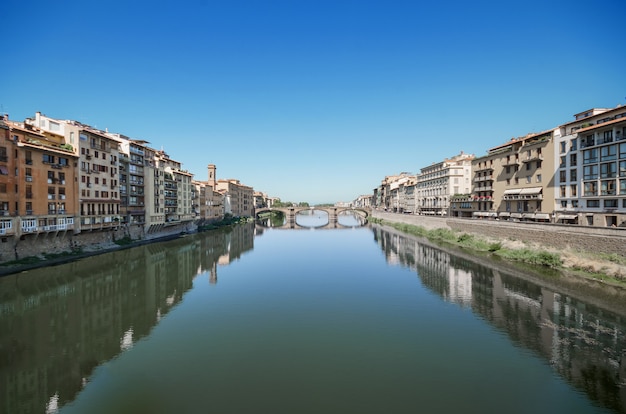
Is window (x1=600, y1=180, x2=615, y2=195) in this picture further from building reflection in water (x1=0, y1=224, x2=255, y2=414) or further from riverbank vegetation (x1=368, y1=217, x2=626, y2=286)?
building reflection in water (x1=0, y1=224, x2=255, y2=414)

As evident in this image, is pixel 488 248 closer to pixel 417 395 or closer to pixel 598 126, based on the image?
pixel 598 126

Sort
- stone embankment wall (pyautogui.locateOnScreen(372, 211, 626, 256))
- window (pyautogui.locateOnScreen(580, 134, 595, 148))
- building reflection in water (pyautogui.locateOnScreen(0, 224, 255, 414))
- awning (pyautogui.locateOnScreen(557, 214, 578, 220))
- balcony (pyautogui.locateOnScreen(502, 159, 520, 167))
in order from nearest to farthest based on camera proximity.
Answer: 1. building reflection in water (pyautogui.locateOnScreen(0, 224, 255, 414))
2. stone embankment wall (pyautogui.locateOnScreen(372, 211, 626, 256))
3. window (pyautogui.locateOnScreen(580, 134, 595, 148))
4. awning (pyautogui.locateOnScreen(557, 214, 578, 220))
5. balcony (pyautogui.locateOnScreen(502, 159, 520, 167))

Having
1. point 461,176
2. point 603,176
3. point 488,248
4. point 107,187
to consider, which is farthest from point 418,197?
point 107,187

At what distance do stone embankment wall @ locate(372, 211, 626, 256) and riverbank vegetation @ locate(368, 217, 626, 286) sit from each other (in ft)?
2.45

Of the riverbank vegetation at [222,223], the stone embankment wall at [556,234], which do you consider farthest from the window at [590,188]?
the riverbank vegetation at [222,223]

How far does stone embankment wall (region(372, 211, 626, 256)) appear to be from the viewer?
93.1 ft

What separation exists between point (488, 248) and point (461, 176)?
36595 millimetres

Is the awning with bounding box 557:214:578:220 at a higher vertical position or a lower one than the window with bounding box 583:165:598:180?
lower

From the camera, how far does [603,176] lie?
3469 cm

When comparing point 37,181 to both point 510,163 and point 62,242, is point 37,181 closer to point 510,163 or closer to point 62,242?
point 62,242

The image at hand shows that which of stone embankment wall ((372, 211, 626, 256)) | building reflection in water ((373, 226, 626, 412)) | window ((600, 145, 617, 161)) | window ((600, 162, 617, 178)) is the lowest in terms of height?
building reflection in water ((373, 226, 626, 412))

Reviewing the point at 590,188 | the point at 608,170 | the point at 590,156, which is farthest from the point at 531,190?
the point at 608,170

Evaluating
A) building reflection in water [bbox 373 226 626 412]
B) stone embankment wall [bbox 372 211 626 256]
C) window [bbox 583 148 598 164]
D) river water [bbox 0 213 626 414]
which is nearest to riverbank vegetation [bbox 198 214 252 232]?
river water [bbox 0 213 626 414]

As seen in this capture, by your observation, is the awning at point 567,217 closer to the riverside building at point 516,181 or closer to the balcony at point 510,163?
the riverside building at point 516,181
